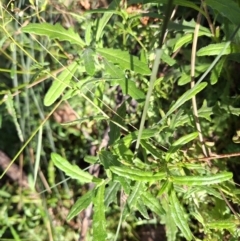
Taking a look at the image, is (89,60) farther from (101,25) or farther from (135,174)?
(135,174)

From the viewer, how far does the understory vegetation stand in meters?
1.09

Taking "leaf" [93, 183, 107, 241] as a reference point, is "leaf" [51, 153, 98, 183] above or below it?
above

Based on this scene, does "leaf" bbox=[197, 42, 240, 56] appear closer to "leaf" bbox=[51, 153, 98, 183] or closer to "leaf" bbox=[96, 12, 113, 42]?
"leaf" bbox=[96, 12, 113, 42]

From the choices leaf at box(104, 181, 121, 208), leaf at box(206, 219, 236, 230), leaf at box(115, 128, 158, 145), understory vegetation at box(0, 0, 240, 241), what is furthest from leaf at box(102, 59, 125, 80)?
leaf at box(206, 219, 236, 230)

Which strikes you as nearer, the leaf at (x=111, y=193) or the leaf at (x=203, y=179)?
the leaf at (x=203, y=179)

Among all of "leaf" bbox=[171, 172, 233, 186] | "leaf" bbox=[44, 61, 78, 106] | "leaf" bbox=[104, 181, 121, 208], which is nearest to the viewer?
"leaf" bbox=[171, 172, 233, 186]

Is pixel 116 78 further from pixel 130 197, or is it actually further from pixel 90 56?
pixel 130 197

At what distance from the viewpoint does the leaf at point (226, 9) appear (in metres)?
1.04

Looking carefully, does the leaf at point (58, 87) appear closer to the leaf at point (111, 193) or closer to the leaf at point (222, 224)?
the leaf at point (111, 193)

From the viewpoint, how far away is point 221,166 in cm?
139

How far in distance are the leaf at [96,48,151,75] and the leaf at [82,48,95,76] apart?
3cm

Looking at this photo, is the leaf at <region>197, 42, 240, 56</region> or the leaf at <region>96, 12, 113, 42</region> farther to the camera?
the leaf at <region>96, 12, 113, 42</region>

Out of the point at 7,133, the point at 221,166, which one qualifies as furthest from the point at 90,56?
the point at 7,133

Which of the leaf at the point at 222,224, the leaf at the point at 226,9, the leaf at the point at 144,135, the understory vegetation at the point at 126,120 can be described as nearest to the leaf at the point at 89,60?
the understory vegetation at the point at 126,120
